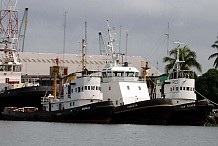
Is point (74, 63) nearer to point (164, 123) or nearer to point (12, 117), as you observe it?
point (12, 117)

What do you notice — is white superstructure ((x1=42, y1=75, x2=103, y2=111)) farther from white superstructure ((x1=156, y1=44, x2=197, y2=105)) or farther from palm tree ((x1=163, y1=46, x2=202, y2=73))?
palm tree ((x1=163, y1=46, x2=202, y2=73))

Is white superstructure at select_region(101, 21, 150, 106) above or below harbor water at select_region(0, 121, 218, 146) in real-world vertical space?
above

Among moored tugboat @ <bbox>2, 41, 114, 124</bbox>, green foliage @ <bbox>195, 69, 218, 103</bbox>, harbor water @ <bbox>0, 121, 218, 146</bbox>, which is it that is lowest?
harbor water @ <bbox>0, 121, 218, 146</bbox>

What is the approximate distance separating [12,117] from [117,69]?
629 inches

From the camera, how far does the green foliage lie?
103250 millimetres

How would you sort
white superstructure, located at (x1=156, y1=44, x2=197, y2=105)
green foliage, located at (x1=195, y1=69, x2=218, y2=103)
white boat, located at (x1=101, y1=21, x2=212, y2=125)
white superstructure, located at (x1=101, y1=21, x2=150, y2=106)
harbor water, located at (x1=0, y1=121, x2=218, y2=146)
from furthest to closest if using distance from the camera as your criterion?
green foliage, located at (x1=195, y1=69, x2=218, y2=103) < white superstructure, located at (x1=156, y1=44, x2=197, y2=105) < white superstructure, located at (x1=101, y1=21, x2=150, y2=106) < white boat, located at (x1=101, y1=21, x2=212, y2=125) < harbor water, located at (x1=0, y1=121, x2=218, y2=146)

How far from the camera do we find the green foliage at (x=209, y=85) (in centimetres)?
10325

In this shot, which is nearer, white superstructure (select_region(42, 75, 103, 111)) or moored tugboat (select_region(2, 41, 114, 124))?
moored tugboat (select_region(2, 41, 114, 124))

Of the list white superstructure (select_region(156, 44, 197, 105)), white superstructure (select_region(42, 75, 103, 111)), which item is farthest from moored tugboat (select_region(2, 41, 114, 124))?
white superstructure (select_region(156, 44, 197, 105))

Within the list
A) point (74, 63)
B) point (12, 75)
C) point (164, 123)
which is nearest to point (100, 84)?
point (164, 123)

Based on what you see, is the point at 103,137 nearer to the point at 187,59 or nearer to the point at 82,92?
the point at 82,92

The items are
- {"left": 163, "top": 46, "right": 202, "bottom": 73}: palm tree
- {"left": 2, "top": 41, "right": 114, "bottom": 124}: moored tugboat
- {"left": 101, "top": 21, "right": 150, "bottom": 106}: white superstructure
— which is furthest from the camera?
{"left": 163, "top": 46, "right": 202, "bottom": 73}: palm tree

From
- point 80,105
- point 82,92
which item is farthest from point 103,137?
point 80,105

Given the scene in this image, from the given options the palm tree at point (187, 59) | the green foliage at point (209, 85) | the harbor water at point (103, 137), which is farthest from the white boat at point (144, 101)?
the palm tree at point (187, 59)
